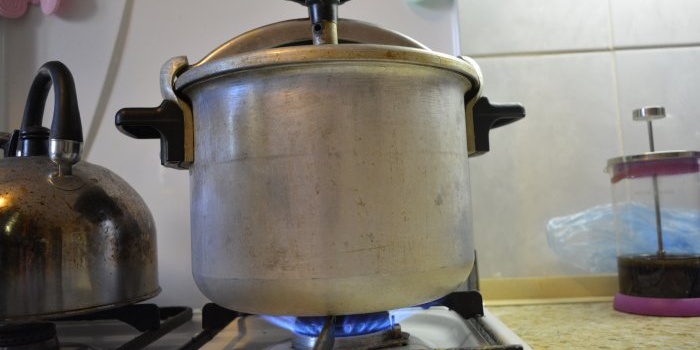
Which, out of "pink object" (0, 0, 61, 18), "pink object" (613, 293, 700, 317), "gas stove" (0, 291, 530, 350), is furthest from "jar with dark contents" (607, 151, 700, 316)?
"pink object" (0, 0, 61, 18)

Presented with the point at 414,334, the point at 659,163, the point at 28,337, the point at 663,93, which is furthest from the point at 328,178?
the point at 663,93

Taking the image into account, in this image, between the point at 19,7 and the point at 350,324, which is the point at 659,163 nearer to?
the point at 350,324

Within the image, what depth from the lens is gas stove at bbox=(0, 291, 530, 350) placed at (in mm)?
402

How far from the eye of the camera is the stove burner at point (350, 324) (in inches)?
15.7

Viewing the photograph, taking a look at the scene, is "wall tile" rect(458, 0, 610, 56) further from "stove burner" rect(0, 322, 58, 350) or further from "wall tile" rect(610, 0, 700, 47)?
"stove burner" rect(0, 322, 58, 350)

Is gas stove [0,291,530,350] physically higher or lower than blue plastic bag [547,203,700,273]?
lower

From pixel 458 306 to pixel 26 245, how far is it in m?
0.40

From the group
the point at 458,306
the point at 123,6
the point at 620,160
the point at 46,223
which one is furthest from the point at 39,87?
the point at 620,160

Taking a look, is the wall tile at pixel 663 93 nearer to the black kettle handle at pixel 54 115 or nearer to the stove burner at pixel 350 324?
the stove burner at pixel 350 324

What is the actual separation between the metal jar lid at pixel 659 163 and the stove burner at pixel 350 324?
36 centimetres

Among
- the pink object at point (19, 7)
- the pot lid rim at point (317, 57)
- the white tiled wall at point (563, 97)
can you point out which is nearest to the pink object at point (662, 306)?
the white tiled wall at point (563, 97)

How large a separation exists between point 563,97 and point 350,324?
47 cm

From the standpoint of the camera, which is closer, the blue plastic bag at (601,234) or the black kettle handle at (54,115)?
the black kettle handle at (54,115)

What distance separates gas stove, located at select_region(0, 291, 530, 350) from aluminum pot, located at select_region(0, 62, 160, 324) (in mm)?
55
